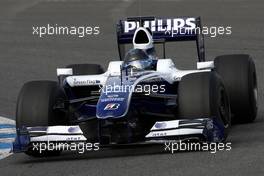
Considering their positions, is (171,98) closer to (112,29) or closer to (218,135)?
(218,135)

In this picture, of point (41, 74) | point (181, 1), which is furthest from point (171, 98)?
point (181, 1)

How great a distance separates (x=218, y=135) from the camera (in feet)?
35.1

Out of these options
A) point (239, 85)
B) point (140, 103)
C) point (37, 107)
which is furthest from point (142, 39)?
point (37, 107)

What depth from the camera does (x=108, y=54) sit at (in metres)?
19.8

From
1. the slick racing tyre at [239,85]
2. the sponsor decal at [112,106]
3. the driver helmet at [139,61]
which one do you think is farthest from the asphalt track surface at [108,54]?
the driver helmet at [139,61]

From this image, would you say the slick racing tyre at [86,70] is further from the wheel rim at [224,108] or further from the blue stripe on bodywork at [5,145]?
the wheel rim at [224,108]

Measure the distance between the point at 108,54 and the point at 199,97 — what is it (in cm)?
928

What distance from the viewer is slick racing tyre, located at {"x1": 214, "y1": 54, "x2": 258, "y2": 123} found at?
12.4 meters

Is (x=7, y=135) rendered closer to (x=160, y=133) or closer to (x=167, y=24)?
(x=167, y=24)

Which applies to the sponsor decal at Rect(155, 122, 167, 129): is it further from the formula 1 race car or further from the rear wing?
the rear wing

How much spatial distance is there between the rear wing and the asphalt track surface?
1.36 metres

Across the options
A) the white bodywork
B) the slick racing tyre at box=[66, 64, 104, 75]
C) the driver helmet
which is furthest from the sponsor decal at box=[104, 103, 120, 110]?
the slick racing tyre at box=[66, 64, 104, 75]

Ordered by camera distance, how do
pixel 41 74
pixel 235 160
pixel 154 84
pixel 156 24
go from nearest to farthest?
pixel 235 160 → pixel 154 84 → pixel 156 24 → pixel 41 74

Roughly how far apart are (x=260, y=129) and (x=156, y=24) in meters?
2.18
